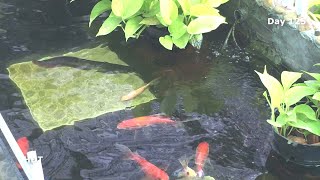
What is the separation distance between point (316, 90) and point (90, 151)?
1.71 m

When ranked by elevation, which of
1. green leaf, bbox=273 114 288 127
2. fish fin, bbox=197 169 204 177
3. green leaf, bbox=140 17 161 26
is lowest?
fish fin, bbox=197 169 204 177

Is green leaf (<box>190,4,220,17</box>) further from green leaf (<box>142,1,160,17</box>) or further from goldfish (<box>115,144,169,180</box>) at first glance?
goldfish (<box>115,144,169,180</box>)

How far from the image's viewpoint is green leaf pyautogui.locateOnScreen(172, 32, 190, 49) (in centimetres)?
481

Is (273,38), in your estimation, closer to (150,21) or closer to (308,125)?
(150,21)

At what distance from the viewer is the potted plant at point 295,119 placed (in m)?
3.56

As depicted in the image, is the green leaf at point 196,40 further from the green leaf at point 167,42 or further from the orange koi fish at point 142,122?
the orange koi fish at point 142,122

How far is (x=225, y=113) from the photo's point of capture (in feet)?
14.1

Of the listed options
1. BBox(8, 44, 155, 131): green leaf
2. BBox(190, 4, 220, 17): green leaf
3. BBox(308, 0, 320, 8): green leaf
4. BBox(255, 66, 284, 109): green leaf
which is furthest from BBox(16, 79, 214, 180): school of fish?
BBox(308, 0, 320, 8): green leaf

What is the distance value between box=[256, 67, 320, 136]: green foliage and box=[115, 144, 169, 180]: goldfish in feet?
2.76

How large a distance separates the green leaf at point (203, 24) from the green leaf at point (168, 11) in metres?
0.18

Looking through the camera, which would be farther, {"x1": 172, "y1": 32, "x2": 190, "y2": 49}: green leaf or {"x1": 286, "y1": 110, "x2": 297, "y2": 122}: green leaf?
{"x1": 172, "y1": 32, "x2": 190, "y2": 49}: green leaf

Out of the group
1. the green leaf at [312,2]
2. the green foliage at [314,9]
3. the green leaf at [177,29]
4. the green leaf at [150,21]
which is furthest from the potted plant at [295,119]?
the green leaf at [150,21]

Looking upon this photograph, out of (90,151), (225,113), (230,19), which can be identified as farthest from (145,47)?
(90,151)

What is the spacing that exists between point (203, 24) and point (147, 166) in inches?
64.1
